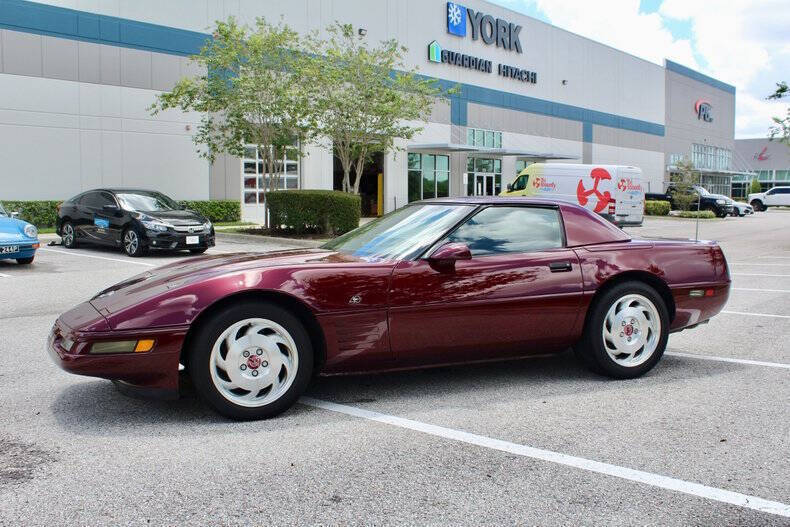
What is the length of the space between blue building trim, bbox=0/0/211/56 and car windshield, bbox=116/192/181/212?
10.4 meters

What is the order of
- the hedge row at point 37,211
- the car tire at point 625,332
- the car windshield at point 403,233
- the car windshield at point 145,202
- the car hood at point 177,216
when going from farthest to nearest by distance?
the hedge row at point 37,211
the car windshield at point 145,202
the car hood at point 177,216
the car tire at point 625,332
the car windshield at point 403,233

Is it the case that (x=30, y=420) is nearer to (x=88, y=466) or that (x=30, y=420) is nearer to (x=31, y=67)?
(x=88, y=466)

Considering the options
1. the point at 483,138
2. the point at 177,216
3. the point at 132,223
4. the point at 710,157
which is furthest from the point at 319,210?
the point at 710,157

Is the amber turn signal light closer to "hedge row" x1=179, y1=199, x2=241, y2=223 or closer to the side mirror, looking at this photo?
the side mirror

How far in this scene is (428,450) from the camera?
3832 millimetres

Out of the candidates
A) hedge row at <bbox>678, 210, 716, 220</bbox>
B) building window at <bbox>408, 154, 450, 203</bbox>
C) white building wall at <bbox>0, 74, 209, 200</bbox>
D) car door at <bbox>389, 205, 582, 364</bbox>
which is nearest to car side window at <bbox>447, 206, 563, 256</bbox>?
car door at <bbox>389, 205, 582, 364</bbox>

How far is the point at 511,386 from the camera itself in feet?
16.8

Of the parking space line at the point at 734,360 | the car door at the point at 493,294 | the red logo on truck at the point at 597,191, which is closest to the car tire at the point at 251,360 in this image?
the car door at the point at 493,294

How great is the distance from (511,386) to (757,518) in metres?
2.20

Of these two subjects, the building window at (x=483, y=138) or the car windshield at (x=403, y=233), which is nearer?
the car windshield at (x=403, y=233)

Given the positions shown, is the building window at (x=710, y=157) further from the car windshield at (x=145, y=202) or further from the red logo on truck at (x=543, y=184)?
the car windshield at (x=145, y=202)

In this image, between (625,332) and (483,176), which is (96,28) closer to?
(483,176)

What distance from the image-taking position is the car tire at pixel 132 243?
1511 cm

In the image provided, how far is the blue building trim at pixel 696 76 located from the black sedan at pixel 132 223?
180 feet
